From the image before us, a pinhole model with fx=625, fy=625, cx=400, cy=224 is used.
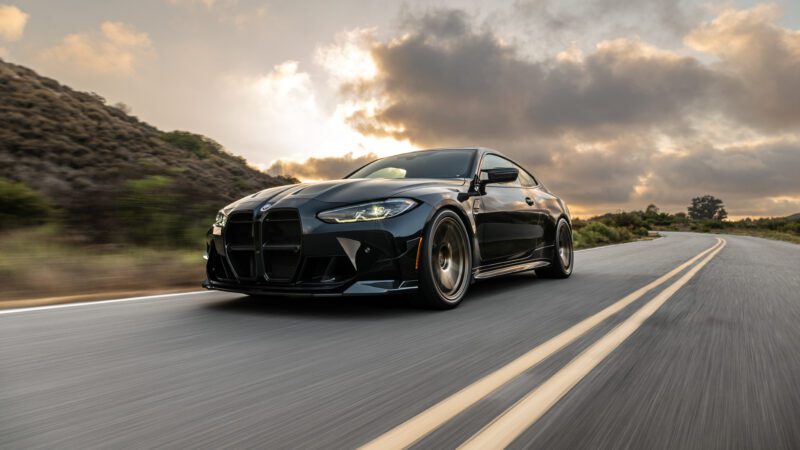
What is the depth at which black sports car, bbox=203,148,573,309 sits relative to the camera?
175 inches

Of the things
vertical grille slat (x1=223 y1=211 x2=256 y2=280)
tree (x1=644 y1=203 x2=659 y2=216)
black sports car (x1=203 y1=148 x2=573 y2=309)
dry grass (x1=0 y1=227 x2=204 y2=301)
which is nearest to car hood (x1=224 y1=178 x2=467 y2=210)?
black sports car (x1=203 y1=148 x2=573 y2=309)

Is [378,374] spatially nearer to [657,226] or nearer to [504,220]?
[504,220]

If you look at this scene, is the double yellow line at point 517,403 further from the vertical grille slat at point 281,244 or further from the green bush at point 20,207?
the green bush at point 20,207

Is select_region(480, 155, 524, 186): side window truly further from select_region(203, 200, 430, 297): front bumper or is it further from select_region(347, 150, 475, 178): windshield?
select_region(203, 200, 430, 297): front bumper

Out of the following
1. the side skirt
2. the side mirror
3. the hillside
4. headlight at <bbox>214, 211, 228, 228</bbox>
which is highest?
the hillside

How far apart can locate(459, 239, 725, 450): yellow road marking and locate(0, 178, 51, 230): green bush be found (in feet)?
29.6

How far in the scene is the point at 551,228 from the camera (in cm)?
762

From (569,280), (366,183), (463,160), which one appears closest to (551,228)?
(569,280)

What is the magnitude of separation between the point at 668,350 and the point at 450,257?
2.02m

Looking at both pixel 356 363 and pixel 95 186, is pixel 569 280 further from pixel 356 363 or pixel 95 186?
pixel 95 186

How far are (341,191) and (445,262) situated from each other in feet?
3.53

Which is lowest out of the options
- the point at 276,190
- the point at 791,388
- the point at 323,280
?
the point at 791,388

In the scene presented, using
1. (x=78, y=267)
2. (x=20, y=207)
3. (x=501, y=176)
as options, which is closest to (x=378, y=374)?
(x=501, y=176)

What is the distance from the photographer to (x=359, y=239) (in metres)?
4.46
